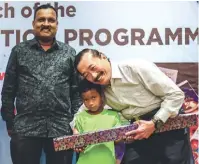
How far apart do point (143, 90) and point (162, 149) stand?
303 mm

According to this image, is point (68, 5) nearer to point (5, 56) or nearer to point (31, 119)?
point (5, 56)

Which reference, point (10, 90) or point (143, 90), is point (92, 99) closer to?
point (143, 90)

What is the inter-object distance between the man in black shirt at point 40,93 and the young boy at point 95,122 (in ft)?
0.49

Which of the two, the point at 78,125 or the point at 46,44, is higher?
the point at 46,44

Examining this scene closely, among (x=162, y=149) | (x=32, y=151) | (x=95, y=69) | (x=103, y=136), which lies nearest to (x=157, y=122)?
(x=162, y=149)

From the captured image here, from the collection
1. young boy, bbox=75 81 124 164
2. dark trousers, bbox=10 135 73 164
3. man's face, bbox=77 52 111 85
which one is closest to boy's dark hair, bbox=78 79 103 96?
young boy, bbox=75 81 124 164

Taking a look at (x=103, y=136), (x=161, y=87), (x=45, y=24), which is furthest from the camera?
(x=45, y=24)

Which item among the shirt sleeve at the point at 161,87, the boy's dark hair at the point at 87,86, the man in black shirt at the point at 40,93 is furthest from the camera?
the man in black shirt at the point at 40,93

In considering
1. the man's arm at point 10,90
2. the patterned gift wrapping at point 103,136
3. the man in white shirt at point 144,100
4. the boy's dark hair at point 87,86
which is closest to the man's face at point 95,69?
the man in white shirt at point 144,100

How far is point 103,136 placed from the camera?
1.84 m

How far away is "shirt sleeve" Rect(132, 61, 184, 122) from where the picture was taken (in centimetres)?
171

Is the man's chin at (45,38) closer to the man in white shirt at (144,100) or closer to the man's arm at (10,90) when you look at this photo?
the man's arm at (10,90)

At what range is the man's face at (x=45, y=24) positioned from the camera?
2059mm

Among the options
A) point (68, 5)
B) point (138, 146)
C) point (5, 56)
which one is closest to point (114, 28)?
point (68, 5)
